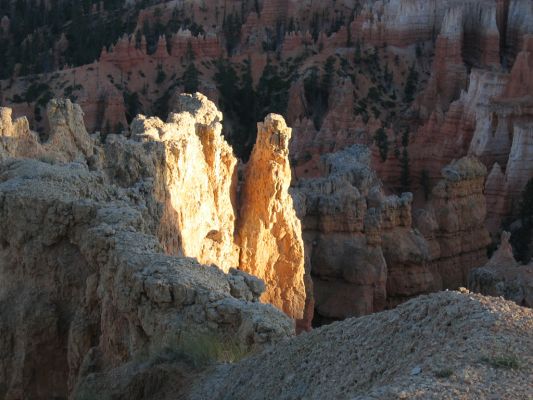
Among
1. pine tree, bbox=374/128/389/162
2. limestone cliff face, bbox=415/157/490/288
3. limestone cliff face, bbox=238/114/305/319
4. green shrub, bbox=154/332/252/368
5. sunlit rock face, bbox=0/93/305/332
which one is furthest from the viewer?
pine tree, bbox=374/128/389/162

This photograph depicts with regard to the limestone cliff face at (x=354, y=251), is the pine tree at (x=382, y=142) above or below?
above

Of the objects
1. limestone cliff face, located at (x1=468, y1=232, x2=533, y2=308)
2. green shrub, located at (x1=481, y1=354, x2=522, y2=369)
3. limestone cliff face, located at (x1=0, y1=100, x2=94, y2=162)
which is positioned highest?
limestone cliff face, located at (x1=0, y1=100, x2=94, y2=162)

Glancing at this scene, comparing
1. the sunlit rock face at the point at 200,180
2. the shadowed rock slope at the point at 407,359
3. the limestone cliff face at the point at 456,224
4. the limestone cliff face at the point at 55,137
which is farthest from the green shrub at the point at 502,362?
the limestone cliff face at the point at 456,224

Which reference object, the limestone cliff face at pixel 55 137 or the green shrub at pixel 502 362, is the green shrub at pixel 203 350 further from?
the limestone cliff face at pixel 55 137

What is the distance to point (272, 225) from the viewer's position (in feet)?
57.7

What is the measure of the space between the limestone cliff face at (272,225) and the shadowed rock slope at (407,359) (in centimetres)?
1008

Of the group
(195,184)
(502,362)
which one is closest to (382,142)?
(195,184)

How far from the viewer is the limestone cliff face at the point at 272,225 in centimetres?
1742

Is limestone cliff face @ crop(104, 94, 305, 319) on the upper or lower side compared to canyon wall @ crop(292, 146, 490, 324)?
upper

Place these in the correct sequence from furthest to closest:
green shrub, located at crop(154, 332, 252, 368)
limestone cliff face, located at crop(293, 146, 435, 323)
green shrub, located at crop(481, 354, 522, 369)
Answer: limestone cliff face, located at crop(293, 146, 435, 323) → green shrub, located at crop(154, 332, 252, 368) → green shrub, located at crop(481, 354, 522, 369)

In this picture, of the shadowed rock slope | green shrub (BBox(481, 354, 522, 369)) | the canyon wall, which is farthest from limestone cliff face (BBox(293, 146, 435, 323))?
green shrub (BBox(481, 354, 522, 369))

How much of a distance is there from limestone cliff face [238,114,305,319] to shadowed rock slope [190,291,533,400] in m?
10.1

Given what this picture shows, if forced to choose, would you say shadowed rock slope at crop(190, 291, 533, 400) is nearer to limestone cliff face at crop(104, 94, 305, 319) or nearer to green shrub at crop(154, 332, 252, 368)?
green shrub at crop(154, 332, 252, 368)

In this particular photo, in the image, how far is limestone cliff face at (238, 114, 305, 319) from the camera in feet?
57.2
